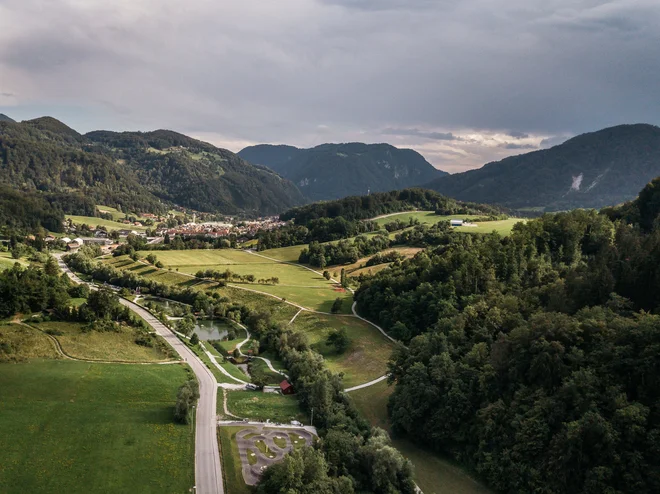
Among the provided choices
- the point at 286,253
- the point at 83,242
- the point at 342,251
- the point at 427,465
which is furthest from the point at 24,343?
the point at 83,242

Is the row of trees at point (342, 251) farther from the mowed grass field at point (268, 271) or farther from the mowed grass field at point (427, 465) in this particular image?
the mowed grass field at point (427, 465)

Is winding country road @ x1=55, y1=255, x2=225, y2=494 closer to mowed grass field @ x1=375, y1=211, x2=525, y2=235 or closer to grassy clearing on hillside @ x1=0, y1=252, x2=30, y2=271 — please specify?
grassy clearing on hillside @ x1=0, y1=252, x2=30, y2=271

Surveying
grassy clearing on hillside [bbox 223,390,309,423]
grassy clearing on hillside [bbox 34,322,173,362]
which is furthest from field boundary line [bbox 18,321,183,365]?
grassy clearing on hillside [bbox 223,390,309,423]

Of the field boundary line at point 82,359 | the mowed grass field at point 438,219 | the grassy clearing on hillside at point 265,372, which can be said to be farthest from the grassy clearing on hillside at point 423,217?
the field boundary line at point 82,359

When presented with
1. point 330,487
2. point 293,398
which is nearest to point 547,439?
point 330,487

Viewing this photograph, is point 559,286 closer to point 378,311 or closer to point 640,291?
point 640,291
